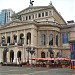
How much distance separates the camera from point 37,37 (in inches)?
3182

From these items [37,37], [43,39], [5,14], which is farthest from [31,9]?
[5,14]

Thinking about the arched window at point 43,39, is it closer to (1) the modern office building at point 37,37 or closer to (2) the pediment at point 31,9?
(1) the modern office building at point 37,37

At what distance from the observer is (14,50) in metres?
74.6

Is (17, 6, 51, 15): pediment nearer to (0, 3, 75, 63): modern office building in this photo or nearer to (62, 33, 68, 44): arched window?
(0, 3, 75, 63): modern office building

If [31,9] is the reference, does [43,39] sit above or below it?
below

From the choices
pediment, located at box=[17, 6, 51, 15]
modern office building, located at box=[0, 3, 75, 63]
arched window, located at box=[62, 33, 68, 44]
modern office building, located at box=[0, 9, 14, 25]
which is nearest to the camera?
modern office building, located at box=[0, 3, 75, 63]

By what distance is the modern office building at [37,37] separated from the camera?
76812mm

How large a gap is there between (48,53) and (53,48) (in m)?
2.53

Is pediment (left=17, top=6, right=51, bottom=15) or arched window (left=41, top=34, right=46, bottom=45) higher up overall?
Result: pediment (left=17, top=6, right=51, bottom=15)

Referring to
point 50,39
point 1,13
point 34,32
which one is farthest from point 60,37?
point 1,13

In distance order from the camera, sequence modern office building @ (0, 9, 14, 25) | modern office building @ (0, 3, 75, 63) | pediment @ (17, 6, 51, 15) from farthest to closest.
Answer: modern office building @ (0, 9, 14, 25) < pediment @ (17, 6, 51, 15) < modern office building @ (0, 3, 75, 63)

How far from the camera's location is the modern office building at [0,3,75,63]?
7681cm

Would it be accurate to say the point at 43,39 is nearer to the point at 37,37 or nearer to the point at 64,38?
the point at 37,37

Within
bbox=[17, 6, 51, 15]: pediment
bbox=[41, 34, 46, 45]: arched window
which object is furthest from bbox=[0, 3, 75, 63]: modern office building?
bbox=[17, 6, 51, 15]: pediment
